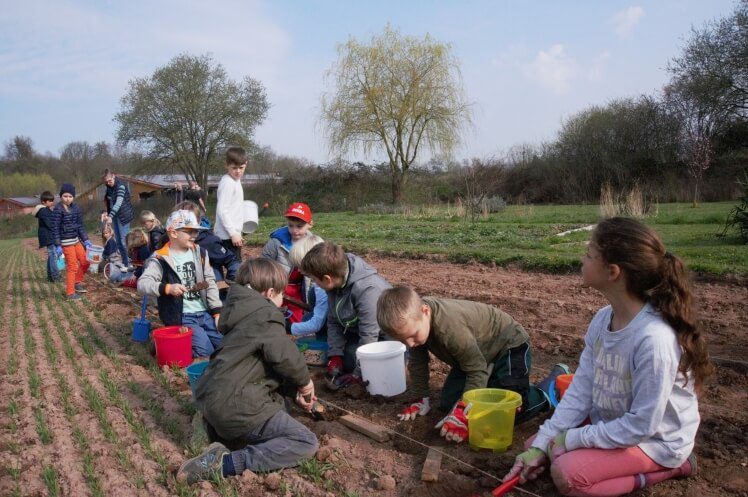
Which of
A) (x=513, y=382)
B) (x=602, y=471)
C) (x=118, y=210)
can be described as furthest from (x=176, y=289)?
(x=118, y=210)

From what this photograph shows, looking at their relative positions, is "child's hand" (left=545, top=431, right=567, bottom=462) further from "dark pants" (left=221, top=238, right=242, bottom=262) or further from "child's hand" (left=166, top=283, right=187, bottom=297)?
"dark pants" (left=221, top=238, right=242, bottom=262)

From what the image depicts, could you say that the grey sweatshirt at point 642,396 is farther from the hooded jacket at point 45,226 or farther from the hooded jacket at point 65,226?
the hooded jacket at point 45,226

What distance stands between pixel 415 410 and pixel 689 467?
1.63 metres

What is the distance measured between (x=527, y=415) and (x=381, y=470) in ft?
3.43

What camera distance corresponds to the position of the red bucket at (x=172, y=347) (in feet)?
17.0

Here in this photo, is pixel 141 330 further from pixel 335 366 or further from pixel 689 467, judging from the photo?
pixel 689 467

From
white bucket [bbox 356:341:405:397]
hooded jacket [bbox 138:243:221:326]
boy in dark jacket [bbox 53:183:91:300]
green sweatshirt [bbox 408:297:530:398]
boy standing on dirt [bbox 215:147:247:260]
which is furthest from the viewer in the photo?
boy in dark jacket [bbox 53:183:91:300]

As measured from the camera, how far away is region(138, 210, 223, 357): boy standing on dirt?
5570 millimetres

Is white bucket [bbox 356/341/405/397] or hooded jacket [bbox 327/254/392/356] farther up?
hooded jacket [bbox 327/254/392/356]

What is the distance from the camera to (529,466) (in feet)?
9.20

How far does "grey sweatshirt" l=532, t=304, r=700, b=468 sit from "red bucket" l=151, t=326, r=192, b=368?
3.42m

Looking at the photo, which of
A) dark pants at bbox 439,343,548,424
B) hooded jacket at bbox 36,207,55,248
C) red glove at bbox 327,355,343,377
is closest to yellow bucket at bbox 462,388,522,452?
dark pants at bbox 439,343,548,424

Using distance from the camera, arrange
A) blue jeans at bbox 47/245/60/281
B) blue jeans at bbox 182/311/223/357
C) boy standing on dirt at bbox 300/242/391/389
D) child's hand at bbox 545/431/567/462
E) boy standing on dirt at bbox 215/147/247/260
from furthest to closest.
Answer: blue jeans at bbox 47/245/60/281 → boy standing on dirt at bbox 215/147/247/260 → blue jeans at bbox 182/311/223/357 → boy standing on dirt at bbox 300/242/391/389 → child's hand at bbox 545/431/567/462

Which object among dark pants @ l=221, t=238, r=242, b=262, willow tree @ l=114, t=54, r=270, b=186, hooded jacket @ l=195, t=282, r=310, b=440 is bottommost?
hooded jacket @ l=195, t=282, r=310, b=440
